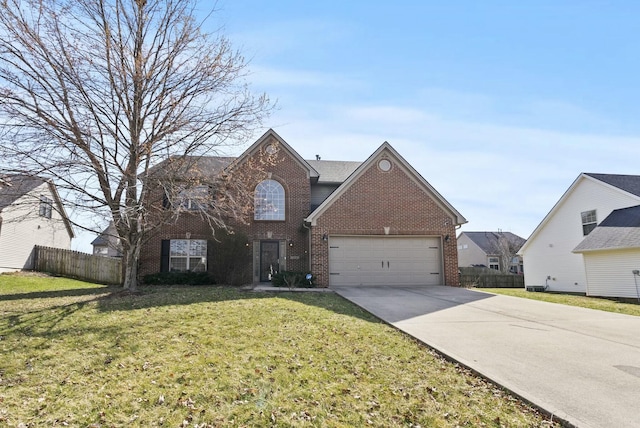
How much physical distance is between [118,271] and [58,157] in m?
8.71

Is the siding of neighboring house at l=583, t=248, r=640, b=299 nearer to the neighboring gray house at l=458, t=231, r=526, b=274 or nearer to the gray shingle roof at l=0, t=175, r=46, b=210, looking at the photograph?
the gray shingle roof at l=0, t=175, r=46, b=210

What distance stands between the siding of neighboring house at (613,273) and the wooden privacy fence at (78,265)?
72.8ft

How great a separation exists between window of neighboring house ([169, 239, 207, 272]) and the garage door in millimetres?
6484

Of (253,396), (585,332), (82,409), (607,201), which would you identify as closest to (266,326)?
(253,396)

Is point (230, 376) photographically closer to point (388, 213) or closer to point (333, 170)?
point (388, 213)

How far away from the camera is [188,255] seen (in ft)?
60.4

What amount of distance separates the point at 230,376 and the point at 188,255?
14.5m

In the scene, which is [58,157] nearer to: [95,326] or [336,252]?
[95,326]

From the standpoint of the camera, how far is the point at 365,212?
16.9m

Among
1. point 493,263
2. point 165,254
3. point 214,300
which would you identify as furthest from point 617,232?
point 493,263

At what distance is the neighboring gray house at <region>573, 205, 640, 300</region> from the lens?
51.6ft

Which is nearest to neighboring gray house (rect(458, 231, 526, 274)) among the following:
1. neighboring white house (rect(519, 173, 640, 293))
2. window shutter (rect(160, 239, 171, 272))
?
neighboring white house (rect(519, 173, 640, 293))

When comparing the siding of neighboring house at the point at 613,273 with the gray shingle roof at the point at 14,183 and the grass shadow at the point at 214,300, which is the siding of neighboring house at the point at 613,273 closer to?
the grass shadow at the point at 214,300

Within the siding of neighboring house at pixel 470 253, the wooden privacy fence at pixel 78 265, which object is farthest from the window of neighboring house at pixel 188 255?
the siding of neighboring house at pixel 470 253
